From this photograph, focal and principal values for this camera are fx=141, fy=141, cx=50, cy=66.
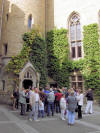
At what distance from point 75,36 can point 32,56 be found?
668 centimetres

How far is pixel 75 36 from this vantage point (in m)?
19.0

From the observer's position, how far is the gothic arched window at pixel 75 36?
18.7m

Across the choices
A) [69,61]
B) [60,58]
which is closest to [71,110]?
[69,61]

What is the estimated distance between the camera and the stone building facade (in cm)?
1653

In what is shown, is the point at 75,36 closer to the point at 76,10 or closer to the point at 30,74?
the point at 76,10

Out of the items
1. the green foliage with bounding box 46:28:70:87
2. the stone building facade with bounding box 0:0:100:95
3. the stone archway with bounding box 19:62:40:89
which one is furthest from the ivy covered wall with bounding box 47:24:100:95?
the stone archway with bounding box 19:62:40:89

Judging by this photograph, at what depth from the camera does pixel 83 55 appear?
1783 centimetres

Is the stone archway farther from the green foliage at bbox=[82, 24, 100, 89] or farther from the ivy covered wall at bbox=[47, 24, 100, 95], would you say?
the green foliage at bbox=[82, 24, 100, 89]

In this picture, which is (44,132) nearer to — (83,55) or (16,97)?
(16,97)

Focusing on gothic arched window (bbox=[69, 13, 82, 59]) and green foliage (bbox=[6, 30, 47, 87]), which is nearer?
green foliage (bbox=[6, 30, 47, 87])

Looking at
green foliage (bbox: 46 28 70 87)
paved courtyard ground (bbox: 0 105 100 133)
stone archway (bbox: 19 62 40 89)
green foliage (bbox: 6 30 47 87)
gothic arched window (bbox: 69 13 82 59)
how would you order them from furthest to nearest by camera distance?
gothic arched window (bbox: 69 13 82 59) → green foliage (bbox: 46 28 70 87) → stone archway (bbox: 19 62 40 89) → green foliage (bbox: 6 30 47 87) → paved courtyard ground (bbox: 0 105 100 133)

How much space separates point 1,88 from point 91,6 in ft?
49.1

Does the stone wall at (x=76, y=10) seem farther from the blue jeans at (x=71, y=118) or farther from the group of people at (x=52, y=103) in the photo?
the blue jeans at (x=71, y=118)

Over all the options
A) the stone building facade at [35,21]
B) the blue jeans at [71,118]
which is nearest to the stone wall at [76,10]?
the stone building facade at [35,21]
